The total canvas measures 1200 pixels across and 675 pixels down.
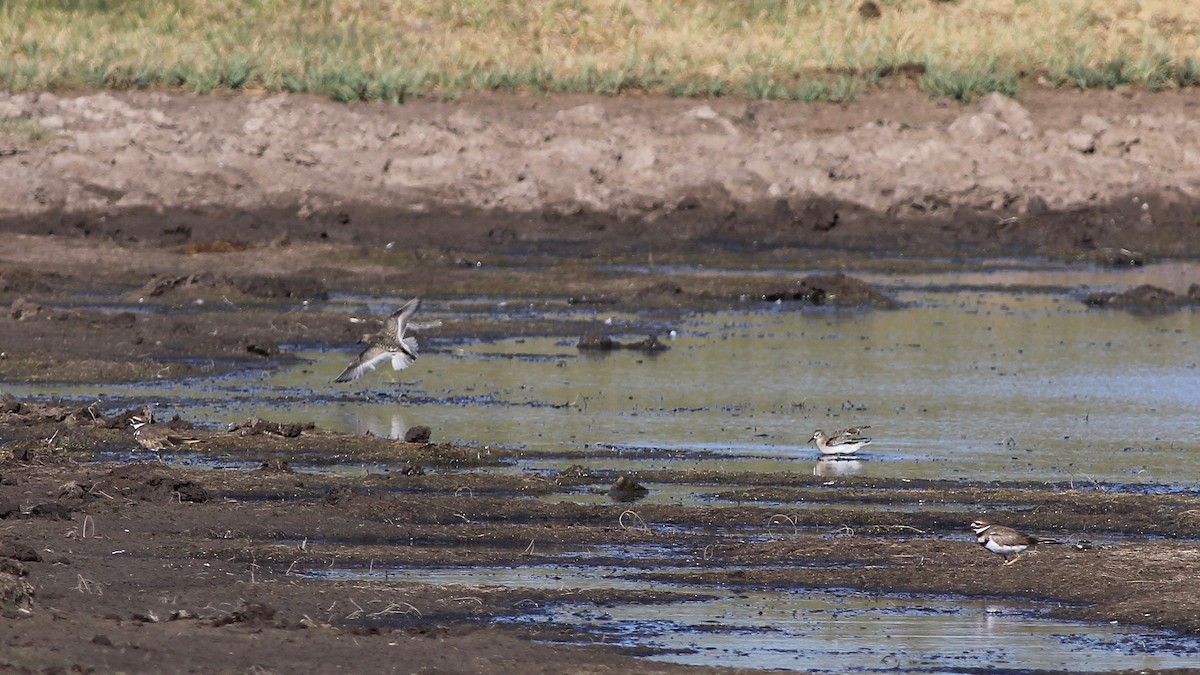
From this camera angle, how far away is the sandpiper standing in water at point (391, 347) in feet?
52.2

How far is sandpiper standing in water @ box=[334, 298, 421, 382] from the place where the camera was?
1591 centimetres

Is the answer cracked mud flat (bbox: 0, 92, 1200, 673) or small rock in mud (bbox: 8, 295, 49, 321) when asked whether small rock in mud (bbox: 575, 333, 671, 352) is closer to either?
cracked mud flat (bbox: 0, 92, 1200, 673)

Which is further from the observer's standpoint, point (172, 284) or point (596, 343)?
point (172, 284)

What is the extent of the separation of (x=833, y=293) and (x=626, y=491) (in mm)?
12230

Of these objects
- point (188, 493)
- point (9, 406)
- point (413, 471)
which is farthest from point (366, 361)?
point (188, 493)

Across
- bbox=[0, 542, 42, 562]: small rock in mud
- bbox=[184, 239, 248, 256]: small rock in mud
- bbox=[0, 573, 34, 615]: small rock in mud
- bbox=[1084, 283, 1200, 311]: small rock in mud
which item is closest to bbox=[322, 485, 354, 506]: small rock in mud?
bbox=[0, 542, 42, 562]: small rock in mud

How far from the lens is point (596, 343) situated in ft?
67.2

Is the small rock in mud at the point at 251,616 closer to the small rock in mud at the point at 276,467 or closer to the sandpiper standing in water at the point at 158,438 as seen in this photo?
the small rock in mud at the point at 276,467

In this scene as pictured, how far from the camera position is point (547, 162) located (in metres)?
31.5

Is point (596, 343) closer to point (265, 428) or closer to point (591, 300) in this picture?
point (591, 300)

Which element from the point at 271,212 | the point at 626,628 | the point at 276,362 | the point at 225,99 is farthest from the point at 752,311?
the point at 626,628

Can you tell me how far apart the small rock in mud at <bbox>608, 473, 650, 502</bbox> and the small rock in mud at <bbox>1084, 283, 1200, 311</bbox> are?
12980mm

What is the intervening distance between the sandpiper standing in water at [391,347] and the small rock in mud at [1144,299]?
442 inches

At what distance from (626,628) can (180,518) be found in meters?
3.20
